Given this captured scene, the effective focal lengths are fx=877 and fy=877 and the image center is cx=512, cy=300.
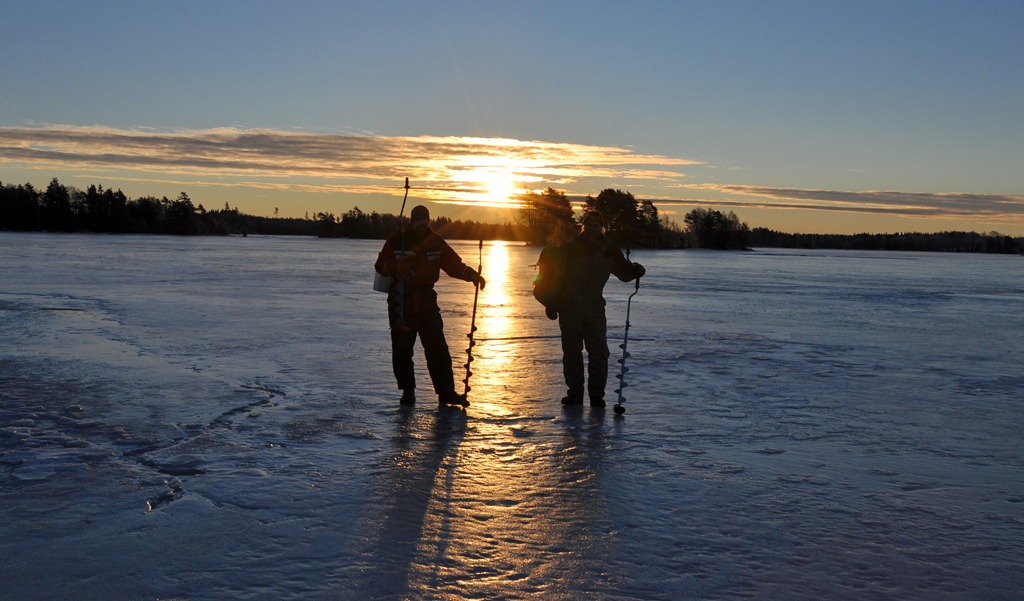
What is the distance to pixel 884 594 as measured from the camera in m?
3.63

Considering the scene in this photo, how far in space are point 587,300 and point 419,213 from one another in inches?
66.5

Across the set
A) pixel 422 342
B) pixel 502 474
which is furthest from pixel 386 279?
pixel 502 474

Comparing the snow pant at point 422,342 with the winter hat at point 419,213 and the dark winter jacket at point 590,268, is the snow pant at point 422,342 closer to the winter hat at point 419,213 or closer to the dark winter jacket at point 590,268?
the winter hat at point 419,213

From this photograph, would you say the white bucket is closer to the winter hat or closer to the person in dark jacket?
the winter hat

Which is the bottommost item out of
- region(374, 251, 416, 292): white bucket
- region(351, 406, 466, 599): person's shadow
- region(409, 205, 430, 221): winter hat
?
region(351, 406, 466, 599): person's shadow

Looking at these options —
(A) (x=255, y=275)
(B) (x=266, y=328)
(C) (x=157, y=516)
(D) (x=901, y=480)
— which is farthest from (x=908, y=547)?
(A) (x=255, y=275)

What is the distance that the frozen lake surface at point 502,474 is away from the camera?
3.79 m

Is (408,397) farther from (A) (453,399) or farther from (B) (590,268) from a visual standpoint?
(B) (590,268)

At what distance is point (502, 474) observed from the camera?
5414mm

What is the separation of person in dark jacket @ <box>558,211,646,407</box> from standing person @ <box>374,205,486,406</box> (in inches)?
34.7

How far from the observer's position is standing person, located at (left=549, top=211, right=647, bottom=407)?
7859mm

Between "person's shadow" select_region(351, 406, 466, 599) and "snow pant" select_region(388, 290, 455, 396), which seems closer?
"person's shadow" select_region(351, 406, 466, 599)

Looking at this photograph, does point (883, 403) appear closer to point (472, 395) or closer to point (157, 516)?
point (472, 395)

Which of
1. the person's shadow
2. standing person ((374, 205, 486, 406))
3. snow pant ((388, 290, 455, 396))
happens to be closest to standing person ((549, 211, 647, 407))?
standing person ((374, 205, 486, 406))
